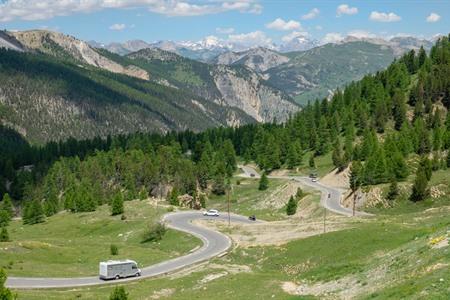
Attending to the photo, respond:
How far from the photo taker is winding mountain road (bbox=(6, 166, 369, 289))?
6130cm

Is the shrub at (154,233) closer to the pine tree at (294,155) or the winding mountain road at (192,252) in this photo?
the winding mountain road at (192,252)

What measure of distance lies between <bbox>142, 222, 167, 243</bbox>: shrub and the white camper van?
3025cm

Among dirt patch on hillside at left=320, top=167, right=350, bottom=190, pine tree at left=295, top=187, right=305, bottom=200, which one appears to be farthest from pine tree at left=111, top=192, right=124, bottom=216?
dirt patch on hillside at left=320, top=167, right=350, bottom=190

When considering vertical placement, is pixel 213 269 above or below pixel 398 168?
below

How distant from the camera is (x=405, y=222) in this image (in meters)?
76.7

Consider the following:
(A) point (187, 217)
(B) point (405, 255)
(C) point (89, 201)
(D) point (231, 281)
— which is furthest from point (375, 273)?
(C) point (89, 201)

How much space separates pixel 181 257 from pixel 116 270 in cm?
1568

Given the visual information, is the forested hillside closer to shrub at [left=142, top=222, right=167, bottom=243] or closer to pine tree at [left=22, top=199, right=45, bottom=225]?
pine tree at [left=22, top=199, right=45, bottom=225]

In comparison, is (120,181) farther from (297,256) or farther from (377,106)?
(297,256)

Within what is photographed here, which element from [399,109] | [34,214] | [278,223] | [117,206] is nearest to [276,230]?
[278,223]

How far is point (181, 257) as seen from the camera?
7981cm

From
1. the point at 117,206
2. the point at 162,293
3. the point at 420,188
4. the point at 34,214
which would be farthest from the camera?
the point at 34,214

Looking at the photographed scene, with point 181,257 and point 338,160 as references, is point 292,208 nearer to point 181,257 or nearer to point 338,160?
point 338,160

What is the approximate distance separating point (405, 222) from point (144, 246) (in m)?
46.1
